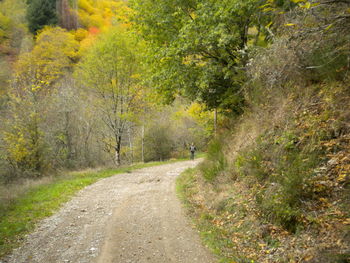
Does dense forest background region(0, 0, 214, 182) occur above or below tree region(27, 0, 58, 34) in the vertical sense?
below

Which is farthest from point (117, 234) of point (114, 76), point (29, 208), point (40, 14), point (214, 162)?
point (40, 14)

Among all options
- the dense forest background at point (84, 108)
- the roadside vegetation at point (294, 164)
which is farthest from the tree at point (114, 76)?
the roadside vegetation at point (294, 164)

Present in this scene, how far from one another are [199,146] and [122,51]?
1898 centimetres

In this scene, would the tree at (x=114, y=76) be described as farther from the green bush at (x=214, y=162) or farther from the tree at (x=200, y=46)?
the green bush at (x=214, y=162)

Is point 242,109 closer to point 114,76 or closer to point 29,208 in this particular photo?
point 29,208

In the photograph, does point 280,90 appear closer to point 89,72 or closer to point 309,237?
point 309,237

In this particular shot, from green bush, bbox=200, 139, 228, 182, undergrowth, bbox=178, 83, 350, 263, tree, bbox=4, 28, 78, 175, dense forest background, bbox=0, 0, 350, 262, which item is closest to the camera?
undergrowth, bbox=178, 83, 350, 263

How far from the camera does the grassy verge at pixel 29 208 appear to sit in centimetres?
628

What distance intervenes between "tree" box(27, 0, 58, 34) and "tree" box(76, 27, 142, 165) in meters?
26.6

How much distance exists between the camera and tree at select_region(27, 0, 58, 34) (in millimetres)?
38062

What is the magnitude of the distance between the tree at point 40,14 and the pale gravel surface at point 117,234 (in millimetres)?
38994

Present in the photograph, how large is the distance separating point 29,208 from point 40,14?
40297mm

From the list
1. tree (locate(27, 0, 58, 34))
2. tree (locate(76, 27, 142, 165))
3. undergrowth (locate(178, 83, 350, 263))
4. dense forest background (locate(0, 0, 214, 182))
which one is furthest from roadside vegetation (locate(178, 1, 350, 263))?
tree (locate(27, 0, 58, 34))

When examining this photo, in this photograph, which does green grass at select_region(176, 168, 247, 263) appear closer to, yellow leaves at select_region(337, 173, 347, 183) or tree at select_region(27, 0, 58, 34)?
yellow leaves at select_region(337, 173, 347, 183)
